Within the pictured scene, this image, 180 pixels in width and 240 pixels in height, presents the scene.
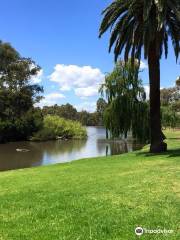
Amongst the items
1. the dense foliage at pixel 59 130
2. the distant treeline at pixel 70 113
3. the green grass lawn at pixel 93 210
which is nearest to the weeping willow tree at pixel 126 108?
the green grass lawn at pixel 93 210

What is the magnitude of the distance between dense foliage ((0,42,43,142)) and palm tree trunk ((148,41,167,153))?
158 ft

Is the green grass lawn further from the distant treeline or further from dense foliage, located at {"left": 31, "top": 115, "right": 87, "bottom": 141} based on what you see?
the distant treeline

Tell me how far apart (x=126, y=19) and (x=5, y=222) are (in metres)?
17.4

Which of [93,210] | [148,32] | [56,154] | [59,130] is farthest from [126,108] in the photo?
[59,130]

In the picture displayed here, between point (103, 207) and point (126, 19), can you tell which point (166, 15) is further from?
point (103, 207)

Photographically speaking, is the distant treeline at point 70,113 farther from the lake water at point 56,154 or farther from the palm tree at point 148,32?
the palm tree at point 148,32

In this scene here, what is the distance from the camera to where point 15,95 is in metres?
71.2

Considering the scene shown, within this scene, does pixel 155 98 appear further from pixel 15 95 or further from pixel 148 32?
pixel 15 95

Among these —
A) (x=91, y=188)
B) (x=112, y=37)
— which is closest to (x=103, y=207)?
(x=91, y=188)

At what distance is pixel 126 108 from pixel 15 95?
114ft

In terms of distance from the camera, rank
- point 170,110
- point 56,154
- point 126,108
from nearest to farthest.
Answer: point 126,108 < point 56,154 < point 170,110

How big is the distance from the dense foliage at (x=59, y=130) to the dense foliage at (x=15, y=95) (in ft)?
6.62

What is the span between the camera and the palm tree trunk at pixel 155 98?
23.6 metres

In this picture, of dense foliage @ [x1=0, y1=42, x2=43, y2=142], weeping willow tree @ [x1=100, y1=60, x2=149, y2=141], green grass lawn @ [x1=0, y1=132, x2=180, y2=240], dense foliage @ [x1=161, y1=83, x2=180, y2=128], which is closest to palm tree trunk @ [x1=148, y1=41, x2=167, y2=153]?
green grass lawn @ [x1=0, y1=132, x2=180, y2=240]
